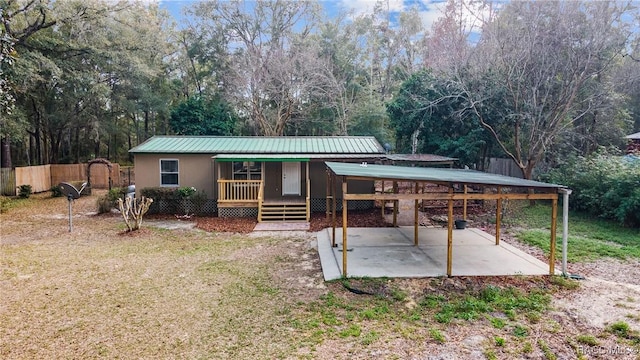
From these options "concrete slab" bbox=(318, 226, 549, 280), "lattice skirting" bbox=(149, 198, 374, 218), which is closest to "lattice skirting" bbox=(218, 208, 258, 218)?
"lattice skirting" bbox=(149, 198, 374, 218)

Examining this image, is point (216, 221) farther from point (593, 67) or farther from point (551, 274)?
point (593, 67)

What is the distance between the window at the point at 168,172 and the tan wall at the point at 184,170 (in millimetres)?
142

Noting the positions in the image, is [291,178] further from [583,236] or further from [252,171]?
[583,236]

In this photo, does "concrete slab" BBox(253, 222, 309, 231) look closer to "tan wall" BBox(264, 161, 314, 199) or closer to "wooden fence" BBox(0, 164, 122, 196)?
"tan wall" BBox(264, 161, 314, 199)

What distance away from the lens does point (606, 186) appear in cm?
1195

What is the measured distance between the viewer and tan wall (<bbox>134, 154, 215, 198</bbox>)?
14.1 m

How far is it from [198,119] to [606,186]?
72.9 feet

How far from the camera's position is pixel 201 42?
28047 millimetres

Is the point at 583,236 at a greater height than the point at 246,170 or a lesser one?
lesser

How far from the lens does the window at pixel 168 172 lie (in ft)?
46.6

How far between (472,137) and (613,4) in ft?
23.8

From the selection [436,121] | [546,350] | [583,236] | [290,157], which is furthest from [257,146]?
[546,350]

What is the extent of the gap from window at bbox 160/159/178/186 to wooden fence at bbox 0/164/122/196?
29.4ft

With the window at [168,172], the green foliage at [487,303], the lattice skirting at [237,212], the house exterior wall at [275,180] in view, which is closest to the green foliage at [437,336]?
the green foliage at [487,303]
